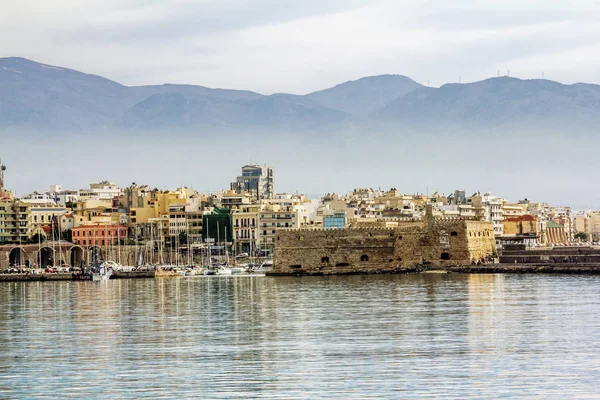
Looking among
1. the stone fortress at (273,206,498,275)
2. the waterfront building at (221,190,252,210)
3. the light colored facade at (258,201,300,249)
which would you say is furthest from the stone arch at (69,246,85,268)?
the stone fortress at (273,206,498,275)

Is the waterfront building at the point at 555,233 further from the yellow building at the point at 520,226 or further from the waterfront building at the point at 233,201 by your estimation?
the waterfront building at the point at 233,201

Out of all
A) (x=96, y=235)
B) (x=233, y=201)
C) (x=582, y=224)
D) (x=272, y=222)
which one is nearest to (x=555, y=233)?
(x=233, y=201)

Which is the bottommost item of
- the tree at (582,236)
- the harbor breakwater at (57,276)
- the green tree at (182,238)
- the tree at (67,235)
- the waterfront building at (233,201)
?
the harbor breakwater at (57,276)

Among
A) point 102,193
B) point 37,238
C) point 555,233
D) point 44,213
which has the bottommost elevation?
point 555,233

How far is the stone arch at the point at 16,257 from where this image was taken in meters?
108

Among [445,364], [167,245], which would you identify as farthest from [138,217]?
[445,364]

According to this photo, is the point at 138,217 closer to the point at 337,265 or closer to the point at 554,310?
the point at 337,265

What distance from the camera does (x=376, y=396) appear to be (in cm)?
2819

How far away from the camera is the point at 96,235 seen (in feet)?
378

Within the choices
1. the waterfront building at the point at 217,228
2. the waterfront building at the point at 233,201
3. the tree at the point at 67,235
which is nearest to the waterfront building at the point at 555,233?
the waterfront building at the point at 233,201

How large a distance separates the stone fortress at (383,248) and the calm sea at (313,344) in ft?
55.1

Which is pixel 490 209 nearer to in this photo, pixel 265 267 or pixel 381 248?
pixel 265 267

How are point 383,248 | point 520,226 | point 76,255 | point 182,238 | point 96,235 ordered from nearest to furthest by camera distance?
point 383,248 < point 76,255 < point 182,238 < point 96,235 < point 520,226

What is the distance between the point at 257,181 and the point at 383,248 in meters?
84.2
